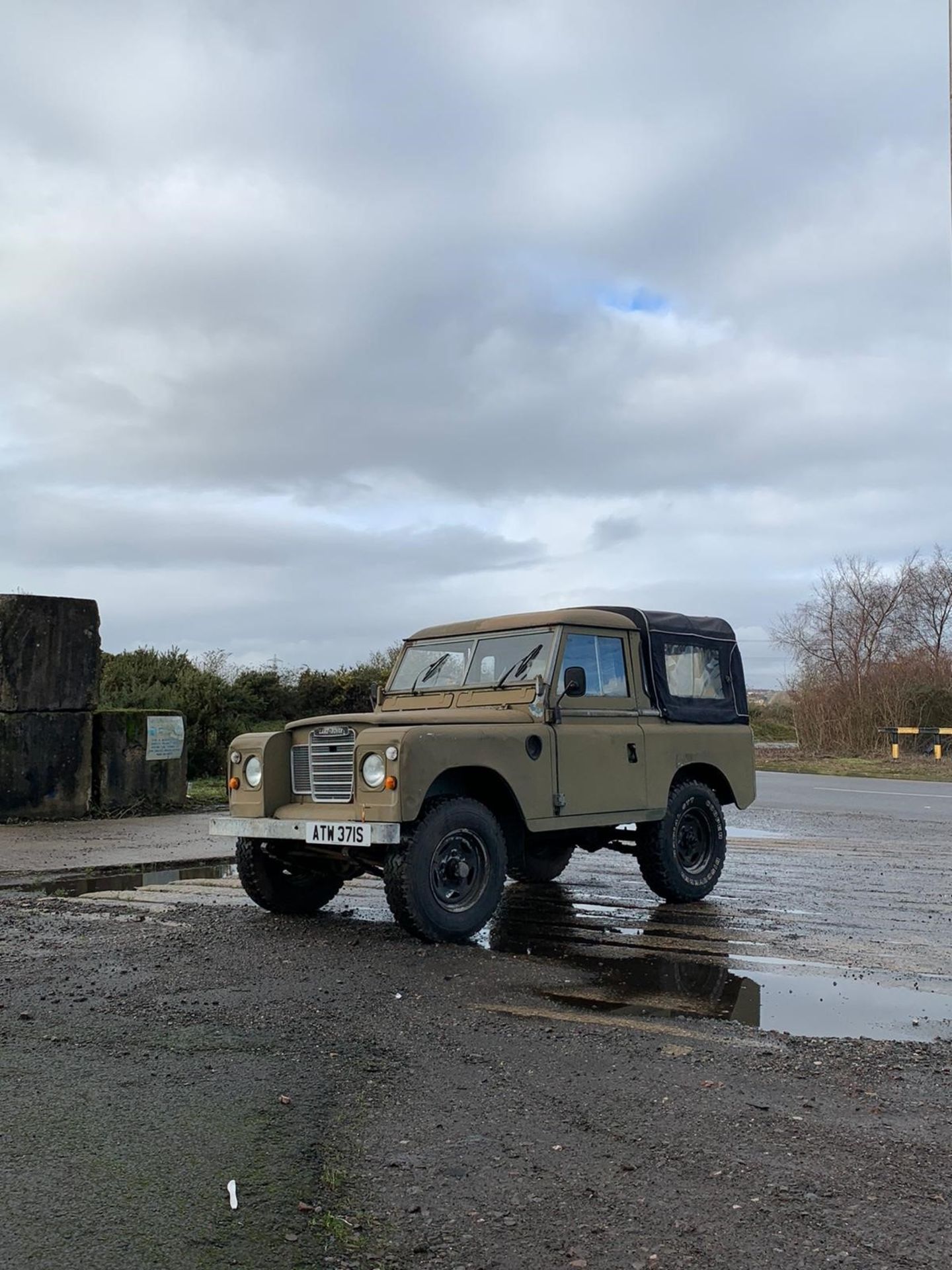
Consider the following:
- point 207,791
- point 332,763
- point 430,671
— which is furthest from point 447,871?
point 207,791

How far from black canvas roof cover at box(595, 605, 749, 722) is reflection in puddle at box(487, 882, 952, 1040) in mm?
1745

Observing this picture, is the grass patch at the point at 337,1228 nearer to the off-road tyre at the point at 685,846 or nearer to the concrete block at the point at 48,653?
the off-road tyre at the point at 685,846

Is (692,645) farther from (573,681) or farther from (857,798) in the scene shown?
(857,798)

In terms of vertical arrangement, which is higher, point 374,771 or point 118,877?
point 374,771

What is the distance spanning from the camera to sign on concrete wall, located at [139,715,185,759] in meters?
16.6

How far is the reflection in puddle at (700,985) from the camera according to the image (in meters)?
5.83

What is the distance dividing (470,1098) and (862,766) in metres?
25.8

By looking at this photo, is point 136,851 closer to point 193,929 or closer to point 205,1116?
point 193,929

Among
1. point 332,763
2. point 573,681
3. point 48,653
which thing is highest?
point 48,653

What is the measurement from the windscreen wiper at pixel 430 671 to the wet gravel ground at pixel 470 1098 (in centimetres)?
213

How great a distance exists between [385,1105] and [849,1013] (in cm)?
267

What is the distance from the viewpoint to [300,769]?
8.38 m

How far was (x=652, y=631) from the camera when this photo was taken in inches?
382

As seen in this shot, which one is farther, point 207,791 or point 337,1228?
point 207,791
